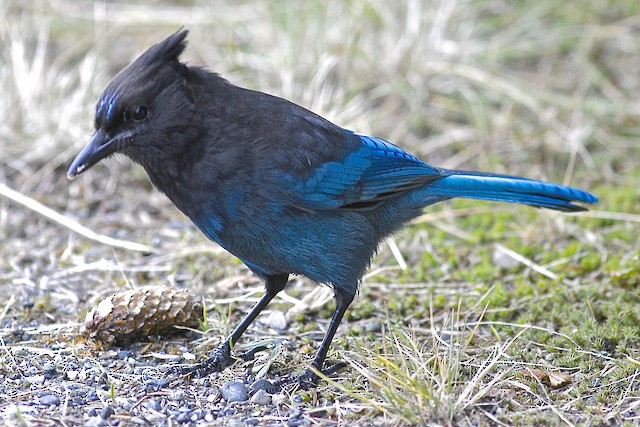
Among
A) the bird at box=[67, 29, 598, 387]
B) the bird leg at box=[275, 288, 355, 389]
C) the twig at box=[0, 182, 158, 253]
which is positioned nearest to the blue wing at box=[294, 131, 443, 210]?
the bird at box=[67, 29, 598, 387]

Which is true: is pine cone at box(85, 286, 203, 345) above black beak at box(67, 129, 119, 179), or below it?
below

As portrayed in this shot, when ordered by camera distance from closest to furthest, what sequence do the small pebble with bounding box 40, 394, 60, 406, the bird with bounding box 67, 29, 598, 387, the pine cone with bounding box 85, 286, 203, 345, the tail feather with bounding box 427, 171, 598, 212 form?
1. the small pebble with bounding box 40, 394, 60, 406
2. the bird with bounding box 67, 29, 598, 387
3. the pine cone with bounding box 85, 286, 203, 345
4. the tail feather with bounding box 427, 171, 598, 212

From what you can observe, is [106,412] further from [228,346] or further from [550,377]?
[550,377]

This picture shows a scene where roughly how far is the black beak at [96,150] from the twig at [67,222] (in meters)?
1.39

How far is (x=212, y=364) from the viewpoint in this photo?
12.3ft

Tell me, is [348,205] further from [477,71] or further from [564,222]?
[477,71]

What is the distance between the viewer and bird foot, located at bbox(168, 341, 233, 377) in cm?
370

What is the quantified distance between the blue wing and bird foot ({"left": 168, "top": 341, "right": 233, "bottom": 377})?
68 centimetres

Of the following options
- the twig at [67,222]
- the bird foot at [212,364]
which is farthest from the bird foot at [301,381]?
the twig at [67,222]

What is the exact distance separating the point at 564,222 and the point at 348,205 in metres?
1.72

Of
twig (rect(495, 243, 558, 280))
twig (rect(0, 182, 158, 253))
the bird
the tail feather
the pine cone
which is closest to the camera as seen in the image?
the bird

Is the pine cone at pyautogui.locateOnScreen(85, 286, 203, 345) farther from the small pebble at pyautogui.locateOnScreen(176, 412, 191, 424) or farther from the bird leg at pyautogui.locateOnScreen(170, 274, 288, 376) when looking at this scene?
the small pebble at pyautogui.locateOnScreen(176, 412, 191, 424)

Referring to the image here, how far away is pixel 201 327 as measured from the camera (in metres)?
4.12

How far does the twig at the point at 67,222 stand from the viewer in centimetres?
498
